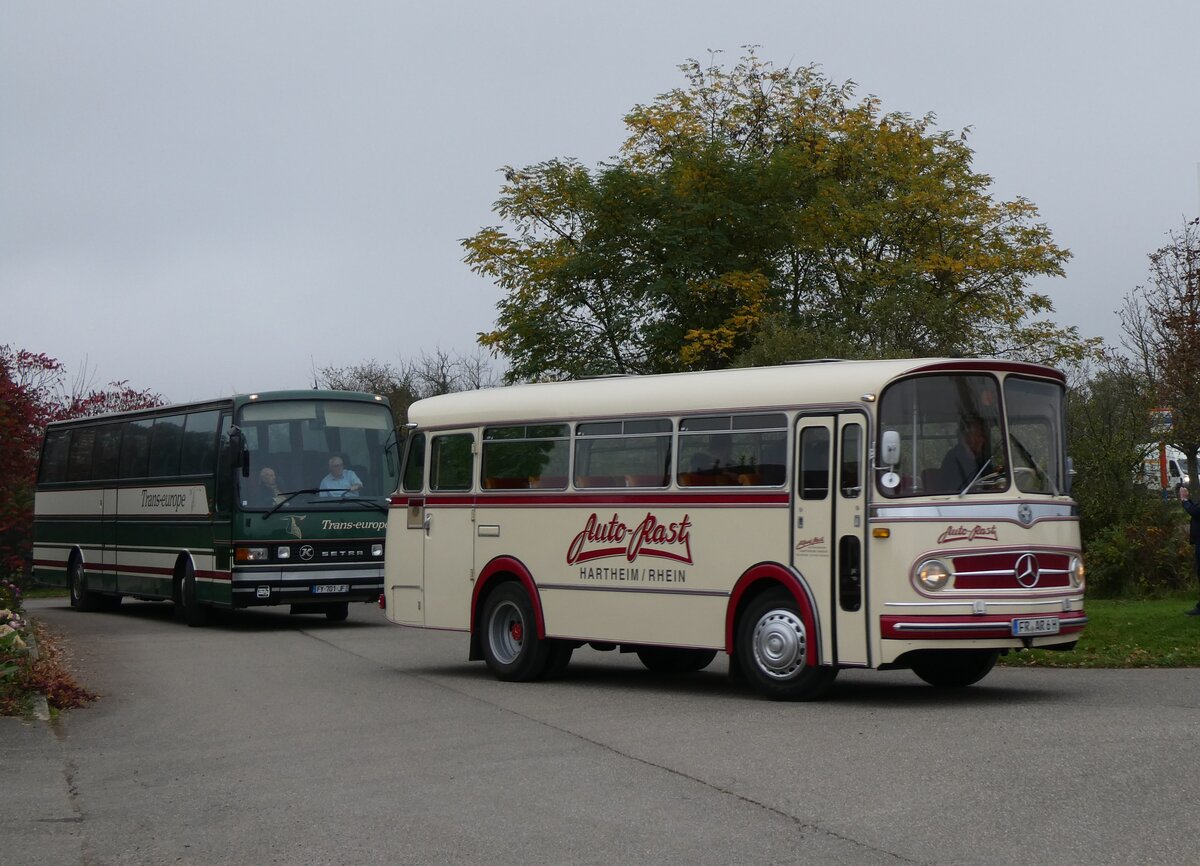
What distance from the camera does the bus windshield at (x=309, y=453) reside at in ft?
78.8

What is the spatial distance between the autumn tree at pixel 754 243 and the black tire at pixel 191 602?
13744 millimetres

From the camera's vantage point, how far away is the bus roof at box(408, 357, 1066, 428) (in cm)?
1318

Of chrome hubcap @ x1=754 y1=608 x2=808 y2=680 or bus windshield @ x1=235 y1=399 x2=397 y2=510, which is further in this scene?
bus windshield @ x1=235 y1=399 x2=397 y2=510

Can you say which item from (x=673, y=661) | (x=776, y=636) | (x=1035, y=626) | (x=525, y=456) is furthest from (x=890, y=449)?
(x=673, y=661)

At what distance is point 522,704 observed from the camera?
14.0m

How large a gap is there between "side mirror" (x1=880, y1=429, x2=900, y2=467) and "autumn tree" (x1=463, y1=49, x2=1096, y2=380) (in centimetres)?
2035

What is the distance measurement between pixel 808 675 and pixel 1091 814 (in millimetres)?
5185

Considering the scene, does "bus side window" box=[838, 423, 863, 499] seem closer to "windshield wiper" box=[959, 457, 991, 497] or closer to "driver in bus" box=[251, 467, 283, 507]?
"windshield wiper" box=[959, 457, 991, 497]

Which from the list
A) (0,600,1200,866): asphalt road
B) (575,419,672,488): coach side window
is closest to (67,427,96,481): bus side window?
(0,600,1200,866): asphalt road

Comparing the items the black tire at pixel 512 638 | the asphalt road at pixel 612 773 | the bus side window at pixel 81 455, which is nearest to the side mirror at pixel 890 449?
the asphalt road at pixel 612 773

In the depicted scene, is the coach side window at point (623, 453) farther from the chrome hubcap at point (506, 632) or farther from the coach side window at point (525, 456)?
the chrome hubcap at point (506, 632)

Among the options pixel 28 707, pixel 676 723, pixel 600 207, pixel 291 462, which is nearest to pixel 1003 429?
pixel 676 723

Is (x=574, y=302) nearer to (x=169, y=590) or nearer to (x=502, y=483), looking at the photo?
(x=169, y=590)

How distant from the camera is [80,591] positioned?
3069 centimetres
